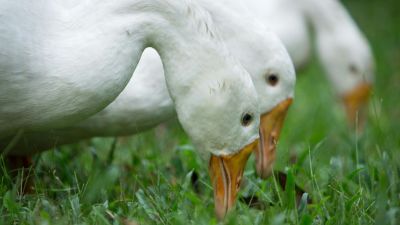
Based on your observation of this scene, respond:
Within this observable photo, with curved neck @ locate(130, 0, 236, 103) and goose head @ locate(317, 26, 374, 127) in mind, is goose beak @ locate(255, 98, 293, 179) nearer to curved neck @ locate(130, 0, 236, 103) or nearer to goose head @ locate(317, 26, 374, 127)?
curved neck @ locate(130, 0, 236, 103)

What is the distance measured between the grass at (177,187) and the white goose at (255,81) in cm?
14

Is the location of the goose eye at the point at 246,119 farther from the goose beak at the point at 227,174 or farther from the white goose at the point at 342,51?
the white goose at the point at 342,51

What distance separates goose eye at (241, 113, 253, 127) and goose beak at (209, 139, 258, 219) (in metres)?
0.10

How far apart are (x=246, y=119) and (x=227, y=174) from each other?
257mm

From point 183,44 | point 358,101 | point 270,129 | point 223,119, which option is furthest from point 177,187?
point 358,101

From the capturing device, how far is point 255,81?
14.4 feet

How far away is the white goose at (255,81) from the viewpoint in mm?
3857

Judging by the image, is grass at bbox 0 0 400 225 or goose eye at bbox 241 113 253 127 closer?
grass at bbox 0 0 400 225

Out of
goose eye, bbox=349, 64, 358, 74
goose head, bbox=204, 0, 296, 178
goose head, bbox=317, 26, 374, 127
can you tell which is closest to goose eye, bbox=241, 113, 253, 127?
goose head, bbox=204, 0, 296, 178

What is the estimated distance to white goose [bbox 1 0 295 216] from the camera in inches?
152

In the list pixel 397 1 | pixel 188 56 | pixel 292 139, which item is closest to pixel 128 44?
pixel 188 56

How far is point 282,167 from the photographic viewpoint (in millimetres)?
4230

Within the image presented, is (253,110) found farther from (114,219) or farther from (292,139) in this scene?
(292,139)

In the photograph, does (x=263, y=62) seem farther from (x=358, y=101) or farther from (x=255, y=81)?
(x=358, y=101)
